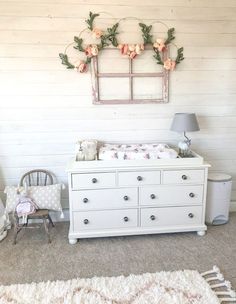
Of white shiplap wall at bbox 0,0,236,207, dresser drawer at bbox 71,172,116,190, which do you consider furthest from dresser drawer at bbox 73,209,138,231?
white shiplap wall at bbox 0,0,236,207

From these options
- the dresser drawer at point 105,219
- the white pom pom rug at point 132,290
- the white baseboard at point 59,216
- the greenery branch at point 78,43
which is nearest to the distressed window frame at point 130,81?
the greenery branch at point 78,43

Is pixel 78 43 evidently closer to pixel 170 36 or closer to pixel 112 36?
pixel 112 36

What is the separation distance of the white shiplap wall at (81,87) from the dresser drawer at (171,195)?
61 centimetres

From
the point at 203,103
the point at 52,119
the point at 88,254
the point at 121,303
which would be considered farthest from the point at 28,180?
the point at 203,103

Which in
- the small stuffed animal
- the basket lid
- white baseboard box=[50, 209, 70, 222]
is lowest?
white baseboard box=[50, 209, 70, 222]

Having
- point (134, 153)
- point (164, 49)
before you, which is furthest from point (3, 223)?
point (164, 49)

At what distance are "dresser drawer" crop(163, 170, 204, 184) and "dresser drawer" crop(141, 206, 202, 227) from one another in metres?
0.27

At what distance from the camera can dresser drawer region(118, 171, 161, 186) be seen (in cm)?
258

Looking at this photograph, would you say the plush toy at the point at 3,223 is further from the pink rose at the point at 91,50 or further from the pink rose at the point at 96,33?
the pink rose at the point at 96,33

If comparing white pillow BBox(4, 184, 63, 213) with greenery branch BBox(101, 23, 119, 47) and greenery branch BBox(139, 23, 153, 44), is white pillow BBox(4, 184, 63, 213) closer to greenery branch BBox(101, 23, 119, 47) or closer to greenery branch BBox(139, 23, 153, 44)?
greenery branch BBox(101, 23, 119, 47)

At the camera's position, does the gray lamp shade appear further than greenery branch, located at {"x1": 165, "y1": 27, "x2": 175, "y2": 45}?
No

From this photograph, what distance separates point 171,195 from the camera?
267 cm

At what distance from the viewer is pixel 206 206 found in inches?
116

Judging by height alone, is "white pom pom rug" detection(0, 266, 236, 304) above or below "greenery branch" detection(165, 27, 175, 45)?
below
